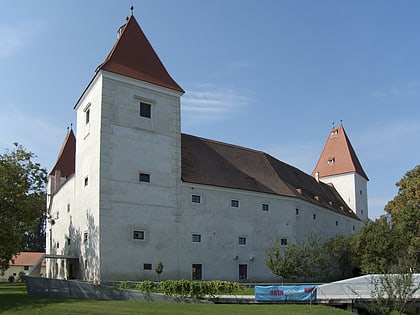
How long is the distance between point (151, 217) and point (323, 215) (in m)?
24.7

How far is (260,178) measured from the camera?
42.3m

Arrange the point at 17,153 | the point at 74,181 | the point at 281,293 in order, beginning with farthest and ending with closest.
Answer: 1. the point at 74,181
2. the point at 17,153
3. the point at 281,293

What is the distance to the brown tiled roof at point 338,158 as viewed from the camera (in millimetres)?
65438

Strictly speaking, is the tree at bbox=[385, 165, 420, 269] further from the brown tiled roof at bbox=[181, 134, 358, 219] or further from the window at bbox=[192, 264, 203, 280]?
the window at bbox=[192, 264, 203, 280]

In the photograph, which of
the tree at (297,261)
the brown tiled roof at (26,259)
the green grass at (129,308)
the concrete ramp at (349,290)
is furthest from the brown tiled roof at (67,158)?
the concrete ramp at (349,290)

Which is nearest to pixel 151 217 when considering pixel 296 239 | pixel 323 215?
pixel 296 239

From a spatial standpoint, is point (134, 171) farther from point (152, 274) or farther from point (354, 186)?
point (354, 186)

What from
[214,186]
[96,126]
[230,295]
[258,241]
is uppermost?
[96,126]

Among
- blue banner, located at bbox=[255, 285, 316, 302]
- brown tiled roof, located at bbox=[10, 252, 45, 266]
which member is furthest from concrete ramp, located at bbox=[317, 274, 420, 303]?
brown tiled roof, located at bbox=[10, 252, 45, 266]

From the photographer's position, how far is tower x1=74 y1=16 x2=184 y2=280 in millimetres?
30469

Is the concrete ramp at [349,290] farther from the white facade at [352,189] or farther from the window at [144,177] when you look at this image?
the white facade at [352,189]

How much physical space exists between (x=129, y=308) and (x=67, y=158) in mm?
33253

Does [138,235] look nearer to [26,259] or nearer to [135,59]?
[135,59]

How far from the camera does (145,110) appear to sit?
112 feet
